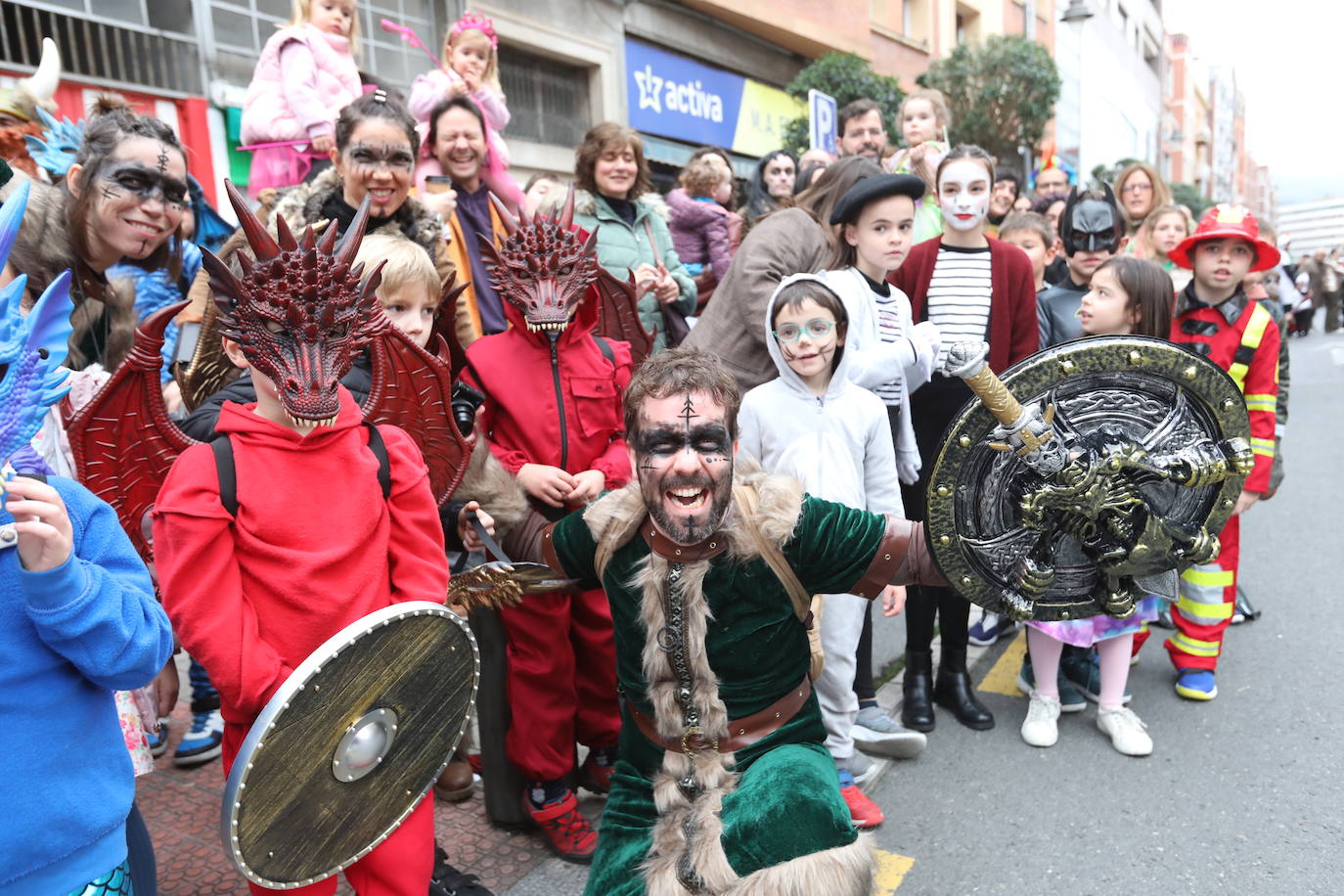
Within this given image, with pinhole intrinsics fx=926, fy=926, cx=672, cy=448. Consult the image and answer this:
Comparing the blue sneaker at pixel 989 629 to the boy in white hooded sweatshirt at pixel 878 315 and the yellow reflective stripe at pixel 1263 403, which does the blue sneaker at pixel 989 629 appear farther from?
the yellow reflective stripe at pixel 1263 403

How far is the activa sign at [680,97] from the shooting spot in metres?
14.2

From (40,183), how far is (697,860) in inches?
106

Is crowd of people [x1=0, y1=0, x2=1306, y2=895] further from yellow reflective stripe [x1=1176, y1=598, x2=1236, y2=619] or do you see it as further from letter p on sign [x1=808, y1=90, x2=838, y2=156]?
letter p on sign [x1=808, y1=90, x2=838, y2=156]

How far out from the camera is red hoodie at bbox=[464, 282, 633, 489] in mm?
2939

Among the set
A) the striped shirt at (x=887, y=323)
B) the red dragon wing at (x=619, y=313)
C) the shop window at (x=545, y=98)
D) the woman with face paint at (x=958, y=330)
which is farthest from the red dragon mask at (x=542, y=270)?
the shop window at (x=545, y=98)

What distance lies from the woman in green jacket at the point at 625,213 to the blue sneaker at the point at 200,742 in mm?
2338

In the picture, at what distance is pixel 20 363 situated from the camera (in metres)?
1.43

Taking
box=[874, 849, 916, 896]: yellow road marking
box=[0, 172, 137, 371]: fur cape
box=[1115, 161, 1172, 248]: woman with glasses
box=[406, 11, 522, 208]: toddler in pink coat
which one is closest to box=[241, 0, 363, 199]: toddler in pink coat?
box=[406, 11, 522, 208]: toddler in pink coat

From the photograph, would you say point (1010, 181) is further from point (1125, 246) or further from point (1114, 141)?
point (1114, 141)

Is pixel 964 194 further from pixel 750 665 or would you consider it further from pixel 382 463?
pixel 382 463

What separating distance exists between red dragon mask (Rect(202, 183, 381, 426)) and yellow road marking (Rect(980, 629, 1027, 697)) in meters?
3.28

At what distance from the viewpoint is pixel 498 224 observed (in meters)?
3.85

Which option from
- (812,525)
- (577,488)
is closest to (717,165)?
(577,488)

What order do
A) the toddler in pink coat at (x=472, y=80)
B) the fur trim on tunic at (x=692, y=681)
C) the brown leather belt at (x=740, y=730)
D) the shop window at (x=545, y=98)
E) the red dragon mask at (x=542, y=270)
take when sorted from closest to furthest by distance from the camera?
the fur trim on tunic at (x=692, y=681)
the brown leather belt at (x=740, y=730)
the red dragon mask at (x=542, y=270)
the toddler in pink coat at (x=472, y=80)
the shop window at (x=545, y=98)
